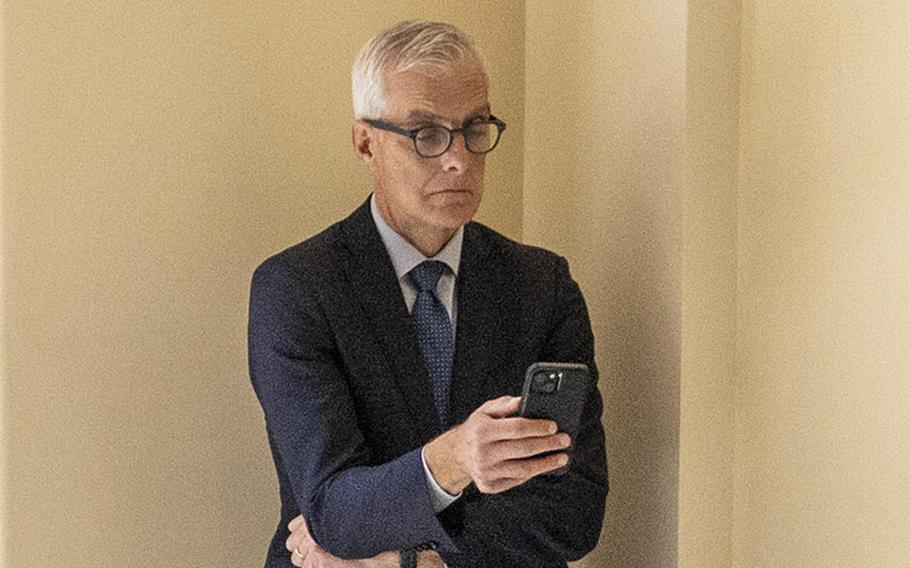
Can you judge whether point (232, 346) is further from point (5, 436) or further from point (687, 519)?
point (687, 519)

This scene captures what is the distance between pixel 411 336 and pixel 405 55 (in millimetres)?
465

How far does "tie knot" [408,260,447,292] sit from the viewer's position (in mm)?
2523

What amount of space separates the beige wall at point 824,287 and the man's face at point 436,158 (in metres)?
0.54

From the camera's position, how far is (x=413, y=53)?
2.41m

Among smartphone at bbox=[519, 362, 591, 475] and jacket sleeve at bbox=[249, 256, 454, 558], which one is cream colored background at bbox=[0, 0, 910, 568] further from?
smartphone at bbox=[519, 362, 591, 475]

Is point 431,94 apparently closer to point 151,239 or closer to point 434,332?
point 434,332

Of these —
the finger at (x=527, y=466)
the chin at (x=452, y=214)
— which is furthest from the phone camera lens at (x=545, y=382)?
the chin at (x=452, y=214)

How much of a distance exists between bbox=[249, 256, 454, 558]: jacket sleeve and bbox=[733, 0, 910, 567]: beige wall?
712 millimetres

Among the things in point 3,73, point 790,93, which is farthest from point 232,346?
point 790,93

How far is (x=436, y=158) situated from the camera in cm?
242

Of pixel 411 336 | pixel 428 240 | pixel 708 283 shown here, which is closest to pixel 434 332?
pixel 411 336

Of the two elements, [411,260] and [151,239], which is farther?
[151,239]

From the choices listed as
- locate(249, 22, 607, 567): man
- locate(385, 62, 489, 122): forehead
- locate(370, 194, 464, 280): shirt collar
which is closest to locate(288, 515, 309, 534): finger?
locate(249, 22, 607, 567): man

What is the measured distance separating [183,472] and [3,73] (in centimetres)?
78
